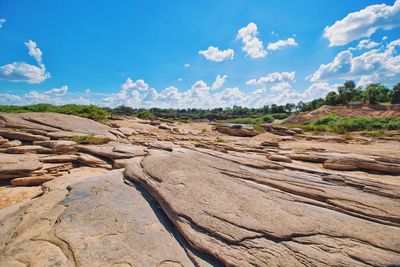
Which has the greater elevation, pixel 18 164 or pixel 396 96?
pixel 396 96

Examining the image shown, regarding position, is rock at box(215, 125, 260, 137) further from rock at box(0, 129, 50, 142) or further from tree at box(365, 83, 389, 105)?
tree at box(365, 83, 389, 105)

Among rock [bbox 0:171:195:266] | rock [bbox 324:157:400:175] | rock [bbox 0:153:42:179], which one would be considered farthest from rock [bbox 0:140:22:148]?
rock [bbox 324:157:400:175]

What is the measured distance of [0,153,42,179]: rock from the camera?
8.45m

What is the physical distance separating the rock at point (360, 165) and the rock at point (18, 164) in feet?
39.4

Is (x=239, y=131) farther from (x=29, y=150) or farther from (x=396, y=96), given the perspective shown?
(x=396, y=96)

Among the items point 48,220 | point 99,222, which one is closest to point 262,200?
point 99,222

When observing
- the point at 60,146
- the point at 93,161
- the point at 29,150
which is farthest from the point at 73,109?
the point at 93,161

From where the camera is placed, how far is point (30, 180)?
820 centimetres

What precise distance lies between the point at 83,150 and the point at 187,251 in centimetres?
971

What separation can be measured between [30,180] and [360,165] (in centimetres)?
1274

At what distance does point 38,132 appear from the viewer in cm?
1352

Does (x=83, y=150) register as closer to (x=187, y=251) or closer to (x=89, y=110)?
(x=187, y=251)

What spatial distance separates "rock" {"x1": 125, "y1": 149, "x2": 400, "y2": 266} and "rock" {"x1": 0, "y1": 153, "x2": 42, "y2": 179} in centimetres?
501

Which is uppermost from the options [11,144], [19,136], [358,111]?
[358,111]
